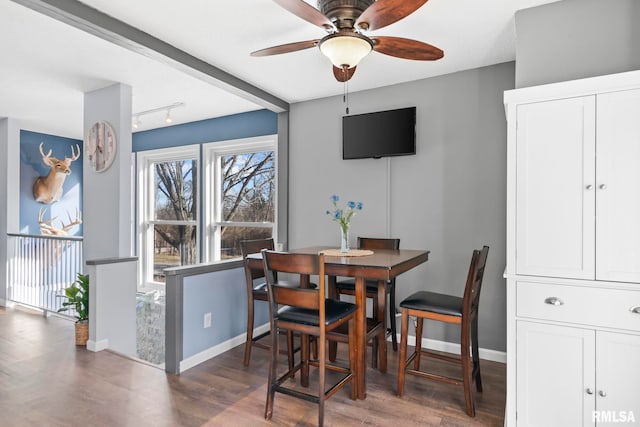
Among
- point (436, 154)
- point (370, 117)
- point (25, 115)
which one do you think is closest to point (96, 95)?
point (25, 115)

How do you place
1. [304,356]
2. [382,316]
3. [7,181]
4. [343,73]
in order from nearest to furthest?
[343,73] → [304,356] → [382,316] → [7,181]

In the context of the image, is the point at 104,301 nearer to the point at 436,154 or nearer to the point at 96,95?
the point at 96,95

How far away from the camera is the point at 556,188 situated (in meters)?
1.98

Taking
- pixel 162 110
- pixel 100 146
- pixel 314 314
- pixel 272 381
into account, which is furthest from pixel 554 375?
pixel 162 110

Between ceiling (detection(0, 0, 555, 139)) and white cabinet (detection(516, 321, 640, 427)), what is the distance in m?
1.89

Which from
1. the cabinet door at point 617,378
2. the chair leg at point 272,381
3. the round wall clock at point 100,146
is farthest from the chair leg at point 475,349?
the round wall clock at point 100,146

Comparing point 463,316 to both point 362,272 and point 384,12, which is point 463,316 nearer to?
point 362,272

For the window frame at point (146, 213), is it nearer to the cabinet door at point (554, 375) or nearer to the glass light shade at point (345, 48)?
the glass light shade at point (345, 48)

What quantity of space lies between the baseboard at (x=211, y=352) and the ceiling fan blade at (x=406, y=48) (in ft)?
8.45

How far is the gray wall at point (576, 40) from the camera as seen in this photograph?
81.1 inches

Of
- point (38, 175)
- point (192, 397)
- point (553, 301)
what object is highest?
point (38, 175)

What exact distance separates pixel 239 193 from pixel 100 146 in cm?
170

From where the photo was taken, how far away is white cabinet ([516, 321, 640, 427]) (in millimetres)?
1816

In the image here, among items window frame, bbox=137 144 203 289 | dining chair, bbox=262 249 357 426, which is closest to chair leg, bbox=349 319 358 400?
dining chair, bbox=262 249 357 426
